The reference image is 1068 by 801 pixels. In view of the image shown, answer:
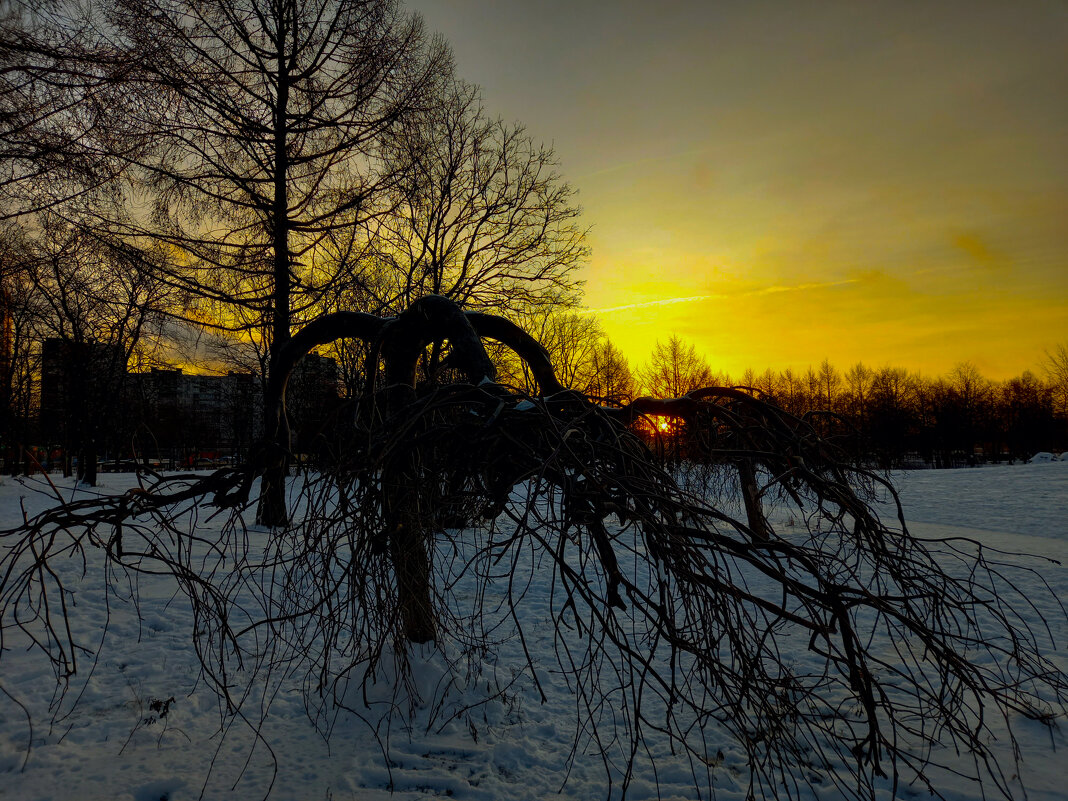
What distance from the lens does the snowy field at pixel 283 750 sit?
10.2 ft

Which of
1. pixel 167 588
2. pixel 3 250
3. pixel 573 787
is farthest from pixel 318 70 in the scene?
pixel 573 787

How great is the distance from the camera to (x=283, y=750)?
3.48 m

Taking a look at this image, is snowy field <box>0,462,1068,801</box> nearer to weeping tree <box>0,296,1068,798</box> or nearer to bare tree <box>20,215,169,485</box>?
weeping tree <box>0,296,1068,798</box>

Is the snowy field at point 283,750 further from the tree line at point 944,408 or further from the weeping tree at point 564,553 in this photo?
the tree line at point 944,408

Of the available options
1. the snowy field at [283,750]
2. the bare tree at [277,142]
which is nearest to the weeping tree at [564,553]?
the snowy field at [283,750]

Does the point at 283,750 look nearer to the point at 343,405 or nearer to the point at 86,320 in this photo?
the point at 343,405

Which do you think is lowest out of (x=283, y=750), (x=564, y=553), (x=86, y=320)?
(x=283, y=750)

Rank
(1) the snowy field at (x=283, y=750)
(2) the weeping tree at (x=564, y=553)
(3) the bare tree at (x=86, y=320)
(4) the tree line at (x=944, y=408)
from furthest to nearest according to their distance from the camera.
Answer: (4) the tree line at (x=944, y=408) → (3) the bare tree at (x=86, y=320) → (1) the snowy field at (x=283, y=750) → (2) the weeping tree at (x=564, y=553)

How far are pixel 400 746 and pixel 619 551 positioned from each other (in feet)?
22.1

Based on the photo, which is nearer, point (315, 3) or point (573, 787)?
point (573, 787)

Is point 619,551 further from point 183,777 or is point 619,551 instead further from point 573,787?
point 183,777

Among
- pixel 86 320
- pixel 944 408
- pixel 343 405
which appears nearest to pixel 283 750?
pixel 343 405

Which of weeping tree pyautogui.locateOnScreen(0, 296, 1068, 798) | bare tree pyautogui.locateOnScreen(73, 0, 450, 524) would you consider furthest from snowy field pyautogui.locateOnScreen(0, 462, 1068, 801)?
bare tree pyautogui.locateOnScreen(73, 0, 450, 524)

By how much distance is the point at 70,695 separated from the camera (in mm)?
3980
